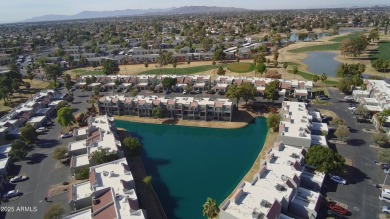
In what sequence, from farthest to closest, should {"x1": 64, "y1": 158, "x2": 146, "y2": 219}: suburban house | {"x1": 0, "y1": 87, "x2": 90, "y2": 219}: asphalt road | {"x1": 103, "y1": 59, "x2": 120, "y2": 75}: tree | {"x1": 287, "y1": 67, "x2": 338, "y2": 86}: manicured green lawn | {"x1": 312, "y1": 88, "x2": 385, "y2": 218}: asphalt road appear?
{"x1": 103, "y1": 59, "x2": 120, "y2": 75}: tree, {"x1": 287, "y1": 67, "x2": 338, "y2": 86}: manicured green lawn, {"x1": 0, "y1": 87, "x2": 90, "y2": 219}: asphalt road, {"x1": 312, "y1": 88, "x2": 385, "y2": 218}: asphalt road, {"x1": 64, "y1": 158, "x2": 146, "y2": 219}: suburban house

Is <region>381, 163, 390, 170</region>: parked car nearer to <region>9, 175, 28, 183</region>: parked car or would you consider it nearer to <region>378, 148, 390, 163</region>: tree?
<region>378, 148, 390, 163</region>: tree

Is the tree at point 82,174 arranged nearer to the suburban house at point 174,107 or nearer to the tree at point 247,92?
the suburban house at point 174,107

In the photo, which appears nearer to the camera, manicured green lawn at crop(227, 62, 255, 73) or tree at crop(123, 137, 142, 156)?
tree at crop(123, 137, 142, 156)

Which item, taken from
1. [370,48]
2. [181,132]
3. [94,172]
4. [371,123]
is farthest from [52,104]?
[370,48]

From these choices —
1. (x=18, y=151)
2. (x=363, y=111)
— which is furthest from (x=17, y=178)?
(x=363, y=111)

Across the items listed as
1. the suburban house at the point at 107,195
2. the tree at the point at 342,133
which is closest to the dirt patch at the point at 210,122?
the tree at the point at 342,133

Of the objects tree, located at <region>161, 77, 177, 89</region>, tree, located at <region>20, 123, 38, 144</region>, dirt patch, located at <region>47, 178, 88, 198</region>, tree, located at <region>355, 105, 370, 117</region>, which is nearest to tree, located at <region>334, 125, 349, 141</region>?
tree, located at <region>355, 105, 370, 117</region>

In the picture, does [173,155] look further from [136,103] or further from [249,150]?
[136,103]
